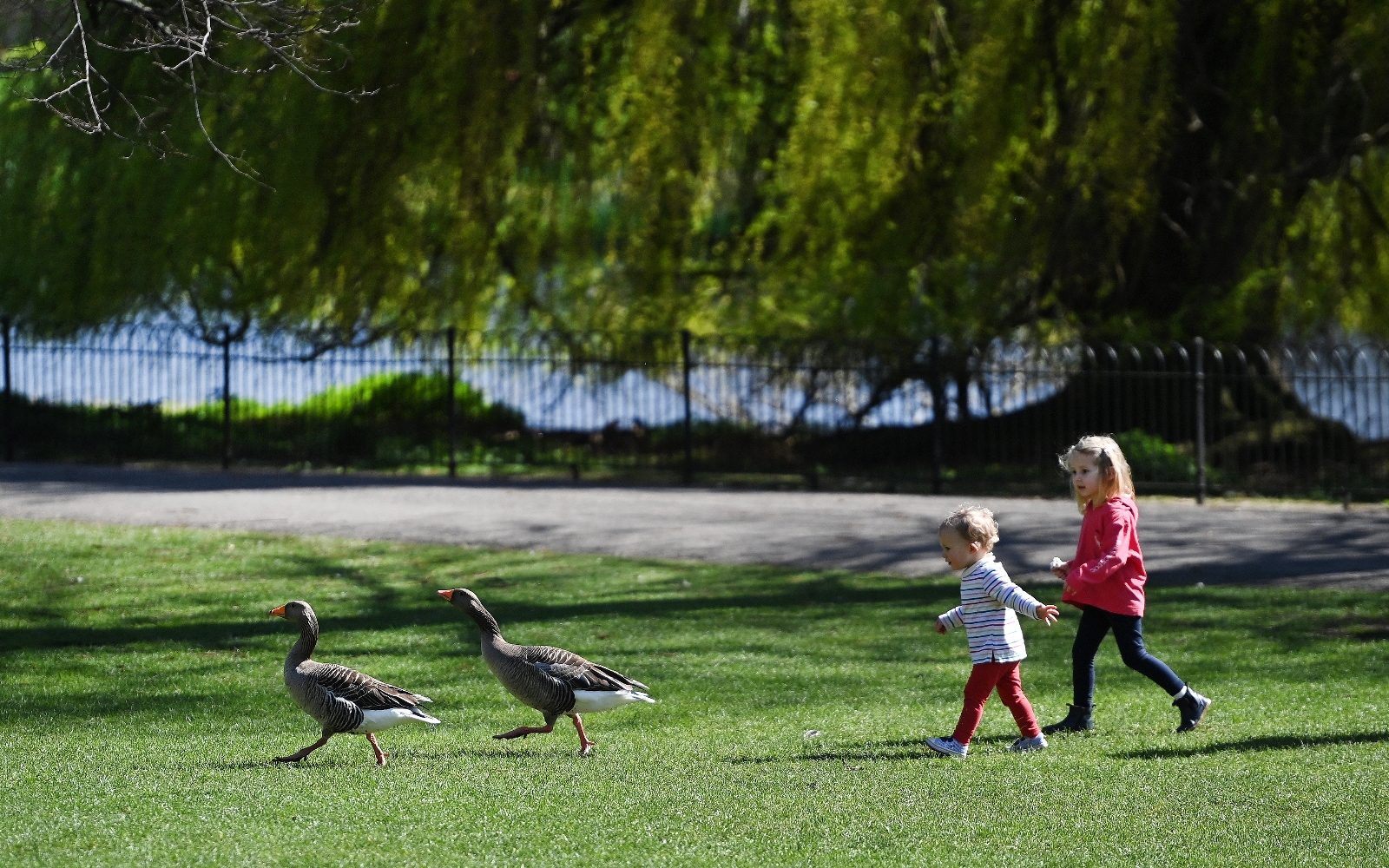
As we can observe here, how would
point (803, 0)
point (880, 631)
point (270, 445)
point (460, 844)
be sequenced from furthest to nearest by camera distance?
point (270, 445)
point (803, 0)
point (880, 631)
point (460, 844)

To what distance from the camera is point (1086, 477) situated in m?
6.58

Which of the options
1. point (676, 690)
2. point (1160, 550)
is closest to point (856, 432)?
point (1160, 550)

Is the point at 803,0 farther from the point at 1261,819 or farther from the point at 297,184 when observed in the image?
the point at 1261,819

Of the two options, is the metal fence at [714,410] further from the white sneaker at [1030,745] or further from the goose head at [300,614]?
the goose head at [300,614]

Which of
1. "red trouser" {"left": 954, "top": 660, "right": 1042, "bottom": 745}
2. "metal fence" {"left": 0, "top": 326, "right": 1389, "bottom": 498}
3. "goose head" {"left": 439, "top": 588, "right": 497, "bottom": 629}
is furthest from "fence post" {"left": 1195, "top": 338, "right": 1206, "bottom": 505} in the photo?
"goose head" {"left": 439, "top": 588, "right": 497, "bottom": 629}

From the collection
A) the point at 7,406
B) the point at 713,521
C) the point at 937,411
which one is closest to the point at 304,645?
the point at 713,521

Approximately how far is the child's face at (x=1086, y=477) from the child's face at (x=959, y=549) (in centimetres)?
70

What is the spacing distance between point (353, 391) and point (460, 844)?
14826 millimetres

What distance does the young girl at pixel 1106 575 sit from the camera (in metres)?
6.55

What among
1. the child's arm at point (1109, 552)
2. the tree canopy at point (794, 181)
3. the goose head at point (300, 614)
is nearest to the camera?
the goose head at point (300, 614)

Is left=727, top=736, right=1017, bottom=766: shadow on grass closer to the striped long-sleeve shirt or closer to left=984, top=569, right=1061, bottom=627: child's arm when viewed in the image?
the striped long-sleeve shirt

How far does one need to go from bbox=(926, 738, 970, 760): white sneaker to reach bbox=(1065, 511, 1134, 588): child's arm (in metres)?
0.98

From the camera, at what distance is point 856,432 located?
17.5 metres

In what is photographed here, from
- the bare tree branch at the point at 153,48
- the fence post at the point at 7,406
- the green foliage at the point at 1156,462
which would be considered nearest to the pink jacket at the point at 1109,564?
the bare tree branch at the point at 153,48
